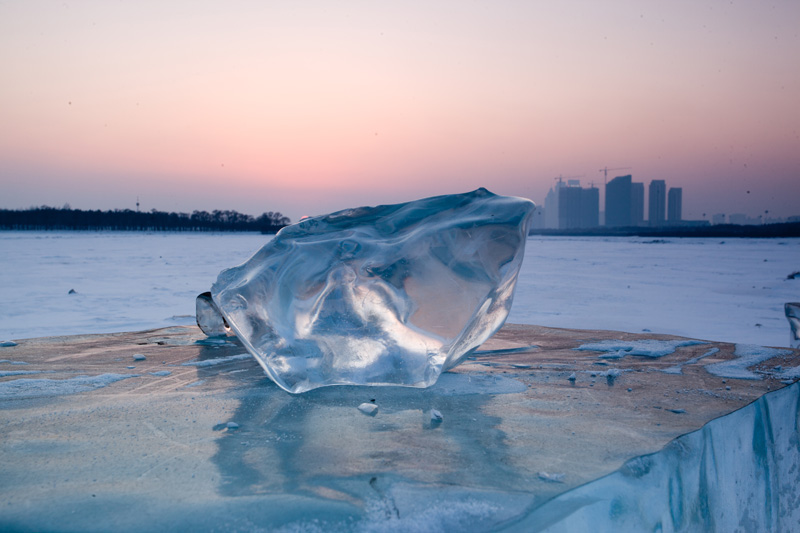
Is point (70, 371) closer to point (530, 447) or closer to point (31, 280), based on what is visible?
point (530, 447)

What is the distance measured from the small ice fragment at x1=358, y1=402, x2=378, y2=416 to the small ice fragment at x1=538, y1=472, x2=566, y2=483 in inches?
32.1

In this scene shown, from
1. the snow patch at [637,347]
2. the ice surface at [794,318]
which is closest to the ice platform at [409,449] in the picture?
the snow patch at [637,347]

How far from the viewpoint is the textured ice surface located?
2.61 m

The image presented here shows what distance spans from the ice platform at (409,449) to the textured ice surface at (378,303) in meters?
0.14

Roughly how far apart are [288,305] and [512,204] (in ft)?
3.98

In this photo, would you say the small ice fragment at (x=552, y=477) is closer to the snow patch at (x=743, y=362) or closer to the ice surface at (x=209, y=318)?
the snow patch at (x=743, y=362)

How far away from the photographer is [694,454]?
→ 188 centimetres

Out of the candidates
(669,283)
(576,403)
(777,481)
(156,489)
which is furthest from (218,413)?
(669,283)

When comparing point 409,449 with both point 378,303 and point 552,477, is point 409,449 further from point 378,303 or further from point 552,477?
point 378,303

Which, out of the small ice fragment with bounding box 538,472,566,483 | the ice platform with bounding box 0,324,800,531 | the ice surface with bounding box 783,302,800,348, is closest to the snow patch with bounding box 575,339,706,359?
the ice platform with bounding box 0,324,800,531

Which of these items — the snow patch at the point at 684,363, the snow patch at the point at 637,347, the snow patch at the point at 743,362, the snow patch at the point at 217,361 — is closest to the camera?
the snow patch at the point at 743,362

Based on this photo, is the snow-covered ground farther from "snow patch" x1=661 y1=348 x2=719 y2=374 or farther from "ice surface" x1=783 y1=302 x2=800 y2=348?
"snow patch" x1=661 y1=348 x2=719 y2=374

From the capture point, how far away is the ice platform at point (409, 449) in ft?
4.69

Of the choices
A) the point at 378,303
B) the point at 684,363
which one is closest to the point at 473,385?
the point at 378,303
